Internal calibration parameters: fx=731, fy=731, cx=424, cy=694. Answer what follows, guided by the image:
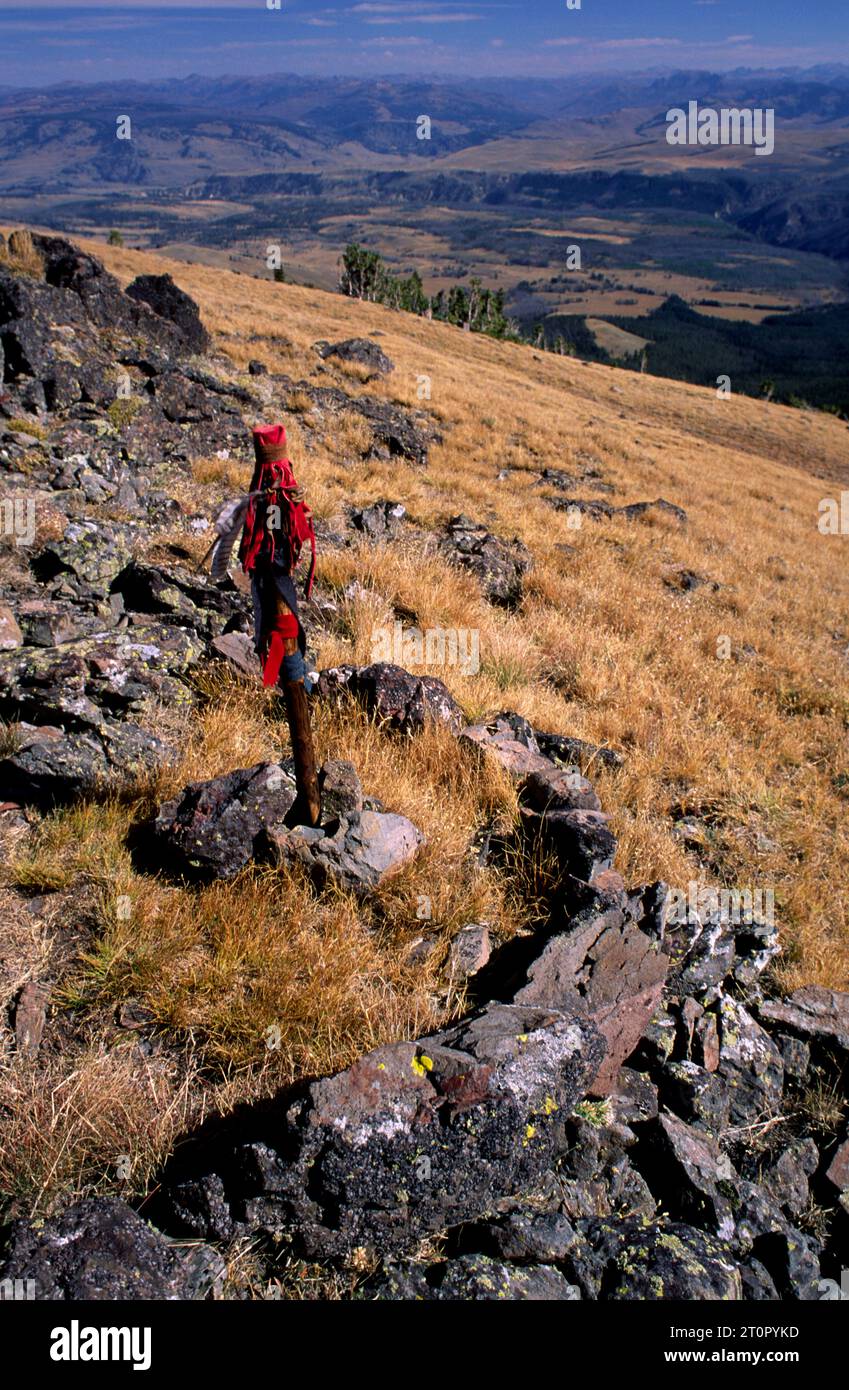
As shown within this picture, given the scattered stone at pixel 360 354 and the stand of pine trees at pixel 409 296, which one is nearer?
the scattered stone at pixel 360 354

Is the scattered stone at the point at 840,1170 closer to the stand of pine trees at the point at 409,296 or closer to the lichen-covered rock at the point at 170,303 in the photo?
the lichen-covered rock at the point at 170,303

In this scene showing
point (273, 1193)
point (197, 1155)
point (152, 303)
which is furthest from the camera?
point (152, 303)

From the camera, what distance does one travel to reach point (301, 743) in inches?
151

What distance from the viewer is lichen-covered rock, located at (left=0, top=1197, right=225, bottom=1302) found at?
2346mm

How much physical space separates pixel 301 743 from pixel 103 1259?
2.19m

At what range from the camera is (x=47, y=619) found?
19.4 ft

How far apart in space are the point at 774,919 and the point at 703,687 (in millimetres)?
4037

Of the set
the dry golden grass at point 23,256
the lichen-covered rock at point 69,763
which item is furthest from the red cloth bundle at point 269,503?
the dry golden grass at point 23,256

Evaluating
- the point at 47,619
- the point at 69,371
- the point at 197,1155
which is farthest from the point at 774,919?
the point at 69,371

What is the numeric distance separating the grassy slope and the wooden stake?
1.48 feet

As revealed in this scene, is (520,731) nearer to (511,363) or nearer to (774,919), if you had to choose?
(774,919)

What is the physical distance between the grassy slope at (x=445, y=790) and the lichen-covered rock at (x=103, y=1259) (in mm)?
290

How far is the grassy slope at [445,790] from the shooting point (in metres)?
3.23
